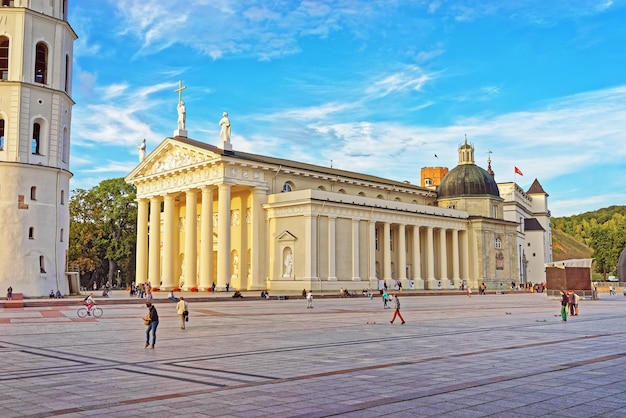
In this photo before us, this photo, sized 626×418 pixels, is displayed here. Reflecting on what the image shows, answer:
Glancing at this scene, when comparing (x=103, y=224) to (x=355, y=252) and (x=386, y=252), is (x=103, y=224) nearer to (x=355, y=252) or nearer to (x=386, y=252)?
(x=355, y=252)

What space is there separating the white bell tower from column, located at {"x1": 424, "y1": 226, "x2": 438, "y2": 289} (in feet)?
140

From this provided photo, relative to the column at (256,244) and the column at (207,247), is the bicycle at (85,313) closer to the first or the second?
the column at (207,247)

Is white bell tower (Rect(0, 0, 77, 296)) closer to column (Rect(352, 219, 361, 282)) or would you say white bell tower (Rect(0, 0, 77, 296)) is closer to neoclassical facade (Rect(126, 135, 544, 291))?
neoclassical facade (Rect(126, 135, 544, 291))

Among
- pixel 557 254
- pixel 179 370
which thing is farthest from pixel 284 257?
pixel 557 254

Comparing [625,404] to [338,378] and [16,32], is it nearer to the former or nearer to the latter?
[338,378]

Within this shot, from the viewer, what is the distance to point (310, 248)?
57906 millimetres

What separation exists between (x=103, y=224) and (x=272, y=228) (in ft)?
98.8

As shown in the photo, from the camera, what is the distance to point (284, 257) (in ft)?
198

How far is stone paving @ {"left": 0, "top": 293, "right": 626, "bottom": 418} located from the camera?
8766 mm

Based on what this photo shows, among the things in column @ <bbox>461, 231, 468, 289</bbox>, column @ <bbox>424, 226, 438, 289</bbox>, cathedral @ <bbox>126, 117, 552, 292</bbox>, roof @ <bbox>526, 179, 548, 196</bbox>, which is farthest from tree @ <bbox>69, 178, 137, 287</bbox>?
roof @ <bbox>526, 179, 548, 196</bbox>

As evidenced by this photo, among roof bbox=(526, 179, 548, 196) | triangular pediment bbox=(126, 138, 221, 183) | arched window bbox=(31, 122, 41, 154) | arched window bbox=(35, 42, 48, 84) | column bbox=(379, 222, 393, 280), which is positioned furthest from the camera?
roof bbox=(526, 179, 548, 196)

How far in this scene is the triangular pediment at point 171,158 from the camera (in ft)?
195

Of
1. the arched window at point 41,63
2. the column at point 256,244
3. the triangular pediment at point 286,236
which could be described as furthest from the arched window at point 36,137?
the triangular pediment at point 286,236

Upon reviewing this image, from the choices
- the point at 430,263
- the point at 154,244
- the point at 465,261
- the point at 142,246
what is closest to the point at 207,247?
the point at 154,244
